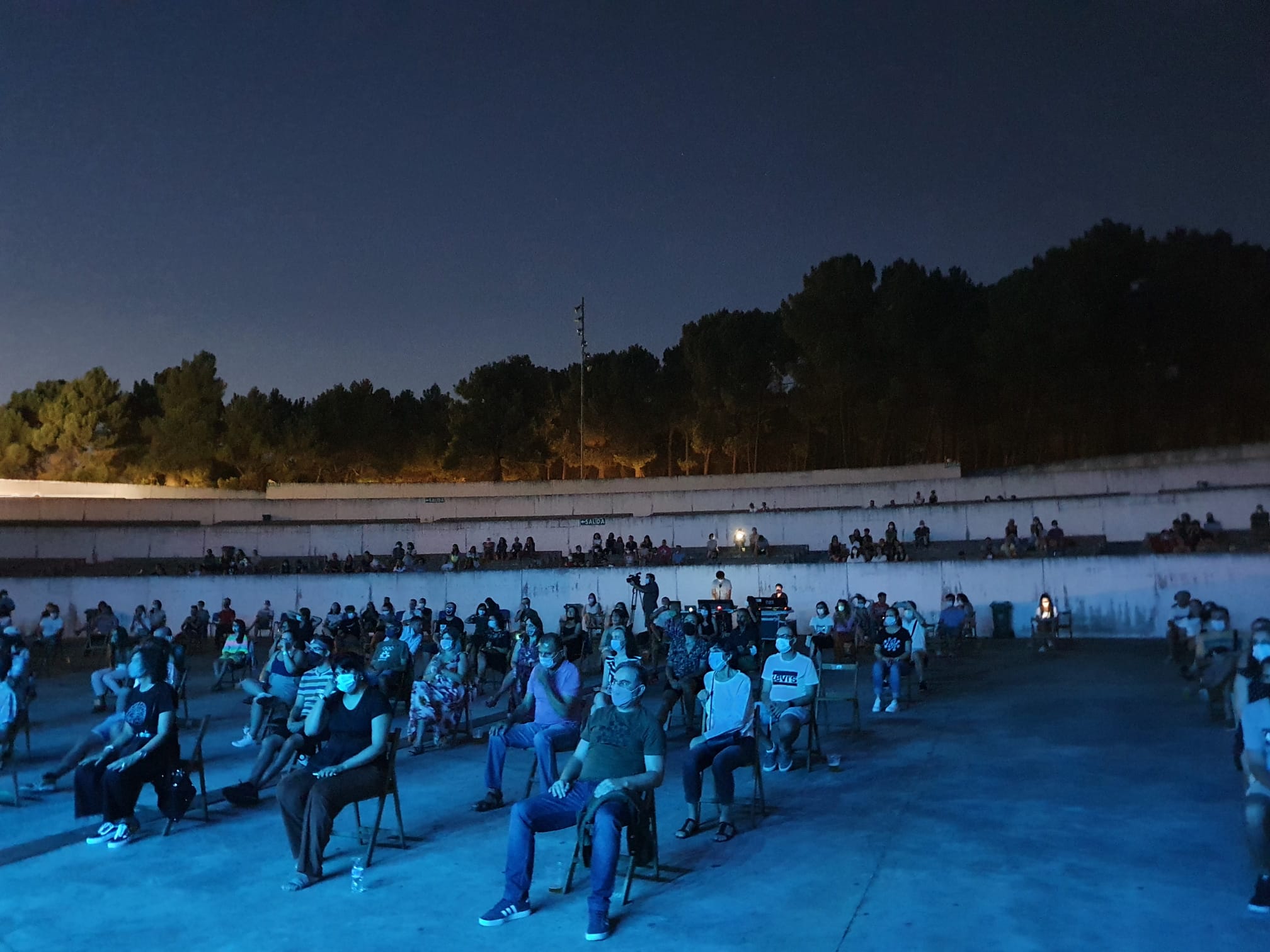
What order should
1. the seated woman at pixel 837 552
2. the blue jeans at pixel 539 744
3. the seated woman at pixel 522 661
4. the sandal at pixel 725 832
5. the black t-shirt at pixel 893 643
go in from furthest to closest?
the seated woman at pixel 837 552 < the black t-shirt at pixel 893 643 < the seated woman at pixel 522 661 < the blue jeans at pixel 539 744 < the sandal at pixel 725 832

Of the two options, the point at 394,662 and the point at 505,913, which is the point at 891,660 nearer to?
the point at 394,662

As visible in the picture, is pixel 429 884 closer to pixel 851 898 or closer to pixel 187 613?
pixel 851 898

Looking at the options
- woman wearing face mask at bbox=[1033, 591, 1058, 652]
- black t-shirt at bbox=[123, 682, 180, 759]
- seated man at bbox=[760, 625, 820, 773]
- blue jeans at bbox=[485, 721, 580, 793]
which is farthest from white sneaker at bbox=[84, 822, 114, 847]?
woman wearing face mask at bbox=[1033, 591, 1058, 652]

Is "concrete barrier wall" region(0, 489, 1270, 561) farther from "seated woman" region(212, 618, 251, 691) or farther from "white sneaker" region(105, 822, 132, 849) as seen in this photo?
"white sneaker" region(105, 822, 132, 849)

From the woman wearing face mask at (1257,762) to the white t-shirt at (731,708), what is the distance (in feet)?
10.5

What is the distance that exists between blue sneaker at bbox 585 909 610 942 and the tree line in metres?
39.2

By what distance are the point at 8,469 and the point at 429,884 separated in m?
56.3

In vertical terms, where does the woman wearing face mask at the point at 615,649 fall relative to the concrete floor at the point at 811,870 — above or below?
above

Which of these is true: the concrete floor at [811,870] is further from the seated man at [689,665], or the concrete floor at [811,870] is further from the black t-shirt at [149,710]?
the seated man at [689,665]

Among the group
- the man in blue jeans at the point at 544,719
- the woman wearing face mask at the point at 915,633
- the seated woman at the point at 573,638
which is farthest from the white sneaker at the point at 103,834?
the woman wearing face mask at the point at 915,633

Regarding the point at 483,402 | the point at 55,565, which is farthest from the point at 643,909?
the point at 483,402

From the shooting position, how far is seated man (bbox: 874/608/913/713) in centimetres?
1232

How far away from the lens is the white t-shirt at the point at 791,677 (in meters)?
9.05

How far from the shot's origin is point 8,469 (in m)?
52.5
